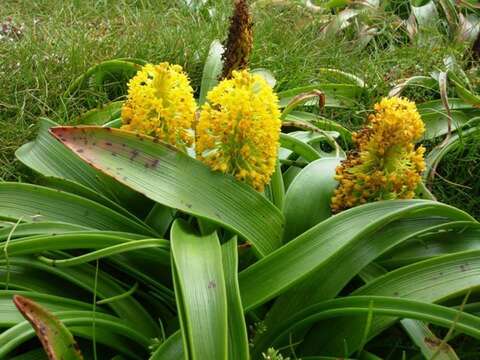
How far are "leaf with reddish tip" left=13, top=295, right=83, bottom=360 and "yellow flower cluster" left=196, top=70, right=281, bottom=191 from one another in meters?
0.59

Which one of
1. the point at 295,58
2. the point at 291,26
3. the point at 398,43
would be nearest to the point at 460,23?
the point at 398,43

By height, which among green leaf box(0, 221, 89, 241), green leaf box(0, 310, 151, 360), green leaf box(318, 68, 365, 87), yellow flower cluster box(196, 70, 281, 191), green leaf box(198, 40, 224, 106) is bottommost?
green leaf box(0, 310, 151, 360)

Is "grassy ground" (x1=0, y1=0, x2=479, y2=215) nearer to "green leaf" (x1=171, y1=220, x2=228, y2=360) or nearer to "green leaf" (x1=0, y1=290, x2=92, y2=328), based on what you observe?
"green leaf" (x1=0, y1=290, x2=92, y2=328)

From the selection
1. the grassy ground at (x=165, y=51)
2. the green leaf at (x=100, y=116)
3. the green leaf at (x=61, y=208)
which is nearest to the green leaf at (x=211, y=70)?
the grassy ground at (x=165, y=51)

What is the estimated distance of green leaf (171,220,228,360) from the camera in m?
1.42

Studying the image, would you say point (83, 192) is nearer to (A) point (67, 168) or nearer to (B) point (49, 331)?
(A) point (67, 168)

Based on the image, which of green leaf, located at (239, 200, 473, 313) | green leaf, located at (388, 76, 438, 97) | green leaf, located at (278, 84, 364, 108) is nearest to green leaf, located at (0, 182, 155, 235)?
green leaf, located at (239, 200, 473, 313)

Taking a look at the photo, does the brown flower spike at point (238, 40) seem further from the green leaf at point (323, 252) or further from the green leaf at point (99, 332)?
the green leaf at point (99, 332)

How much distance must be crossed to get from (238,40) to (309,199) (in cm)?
66

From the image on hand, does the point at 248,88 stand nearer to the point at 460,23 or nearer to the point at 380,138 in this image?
the point at 380,138

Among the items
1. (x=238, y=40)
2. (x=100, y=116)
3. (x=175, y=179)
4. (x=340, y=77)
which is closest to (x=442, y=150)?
(x=340, y=77)

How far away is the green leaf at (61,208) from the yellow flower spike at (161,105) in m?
0.25

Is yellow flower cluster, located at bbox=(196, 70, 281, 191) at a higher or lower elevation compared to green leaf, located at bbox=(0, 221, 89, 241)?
higher

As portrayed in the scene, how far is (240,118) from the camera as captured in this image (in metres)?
1.68
